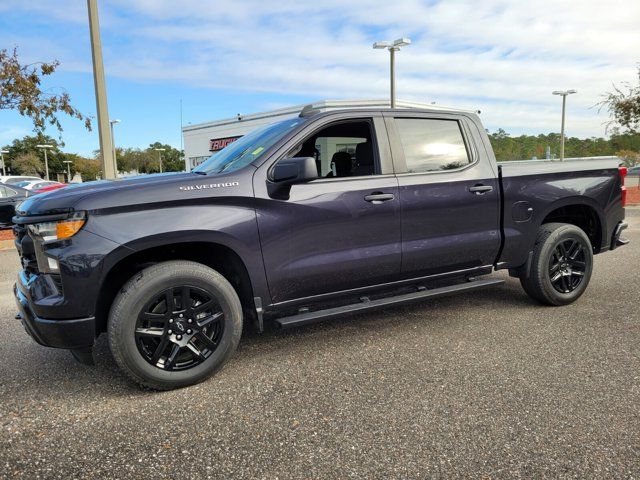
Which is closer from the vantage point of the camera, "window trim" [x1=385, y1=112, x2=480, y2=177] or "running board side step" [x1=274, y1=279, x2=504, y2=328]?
"running board side step" [x1=274, y1=279, x2=504, y2=328]

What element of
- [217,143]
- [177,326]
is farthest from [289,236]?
[217,143]

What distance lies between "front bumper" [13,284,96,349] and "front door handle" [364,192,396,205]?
2.06 meters

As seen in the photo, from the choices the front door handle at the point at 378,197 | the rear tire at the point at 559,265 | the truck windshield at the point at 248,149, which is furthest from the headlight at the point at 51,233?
the rear tire at the point at 559,265

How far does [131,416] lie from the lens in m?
2.90

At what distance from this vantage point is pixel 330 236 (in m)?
3.60

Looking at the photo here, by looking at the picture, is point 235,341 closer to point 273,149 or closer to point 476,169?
point 273,149

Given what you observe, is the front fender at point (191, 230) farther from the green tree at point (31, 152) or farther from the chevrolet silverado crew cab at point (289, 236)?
the green tree at point (31, 152)

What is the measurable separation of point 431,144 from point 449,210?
1.98 ft

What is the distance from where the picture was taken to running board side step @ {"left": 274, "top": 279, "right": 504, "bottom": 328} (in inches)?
138

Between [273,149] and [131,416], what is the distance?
1980mm

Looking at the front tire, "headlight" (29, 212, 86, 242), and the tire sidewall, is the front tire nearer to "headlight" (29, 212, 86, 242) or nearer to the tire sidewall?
"headlight" (29, 212, 86, 242)

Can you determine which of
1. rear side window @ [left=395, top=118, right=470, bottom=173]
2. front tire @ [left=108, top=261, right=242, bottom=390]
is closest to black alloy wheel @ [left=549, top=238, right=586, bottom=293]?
rear side window @ [left=395, top=118, right=470, bottom=173]

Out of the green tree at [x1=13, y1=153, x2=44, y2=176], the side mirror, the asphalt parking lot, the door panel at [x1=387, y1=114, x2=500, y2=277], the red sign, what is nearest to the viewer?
the asphalt parking lot

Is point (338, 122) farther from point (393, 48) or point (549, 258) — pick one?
point (393, 48)
